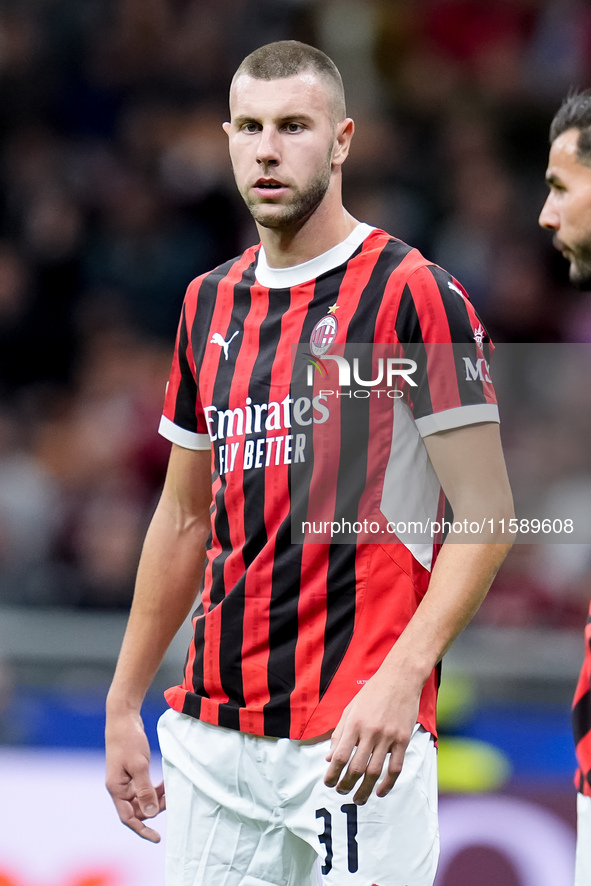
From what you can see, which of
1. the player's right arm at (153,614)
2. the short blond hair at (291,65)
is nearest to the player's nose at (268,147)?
the short blond hair at (291,65)

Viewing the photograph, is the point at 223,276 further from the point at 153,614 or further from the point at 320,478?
the point at 153,614

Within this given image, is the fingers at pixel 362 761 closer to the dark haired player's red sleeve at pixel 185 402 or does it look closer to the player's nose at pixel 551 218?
the dark haired player's red sleeve at pixel 185 402

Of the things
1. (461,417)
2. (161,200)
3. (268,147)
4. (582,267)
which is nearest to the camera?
(461,417)

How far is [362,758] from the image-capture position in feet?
5.77

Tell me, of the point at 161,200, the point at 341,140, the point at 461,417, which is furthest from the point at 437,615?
the point at 161,200

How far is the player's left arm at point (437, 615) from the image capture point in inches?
69.7

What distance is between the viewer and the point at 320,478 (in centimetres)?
205

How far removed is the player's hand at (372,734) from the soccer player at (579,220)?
490 mm

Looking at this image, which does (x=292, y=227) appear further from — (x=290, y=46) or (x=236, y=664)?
(x=236, y=664)

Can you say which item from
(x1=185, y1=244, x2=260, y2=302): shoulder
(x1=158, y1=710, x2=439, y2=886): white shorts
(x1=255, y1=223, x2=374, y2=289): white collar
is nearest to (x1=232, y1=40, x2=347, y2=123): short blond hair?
(x1=255, y1=223, x2=374, y2=289): white collar

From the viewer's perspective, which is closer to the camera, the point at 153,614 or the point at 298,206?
the point at 298,206

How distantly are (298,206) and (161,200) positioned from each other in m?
4.30

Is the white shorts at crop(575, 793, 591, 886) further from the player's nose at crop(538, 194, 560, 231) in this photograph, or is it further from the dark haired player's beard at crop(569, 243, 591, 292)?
the player's nose at crop(538, 194, 560, 231)

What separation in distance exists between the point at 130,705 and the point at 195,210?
4186 millimetres
